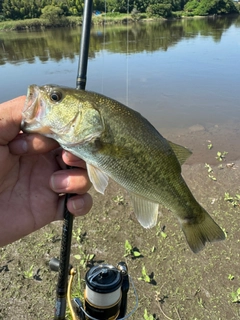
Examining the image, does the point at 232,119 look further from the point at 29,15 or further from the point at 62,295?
the point at 29,15

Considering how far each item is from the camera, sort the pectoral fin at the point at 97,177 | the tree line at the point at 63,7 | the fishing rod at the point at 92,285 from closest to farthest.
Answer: the pectoral fin at the point at 97,177, the fishing rod at the point at 92,285, the tree line at the point at 63,7

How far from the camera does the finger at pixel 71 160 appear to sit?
2.00m

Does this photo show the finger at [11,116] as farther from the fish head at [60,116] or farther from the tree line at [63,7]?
the tree line at [63,7]

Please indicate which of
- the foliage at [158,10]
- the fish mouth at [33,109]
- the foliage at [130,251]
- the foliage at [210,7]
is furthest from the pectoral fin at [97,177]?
the foliage at [210,7]

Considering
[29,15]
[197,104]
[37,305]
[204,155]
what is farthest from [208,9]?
[37,305]

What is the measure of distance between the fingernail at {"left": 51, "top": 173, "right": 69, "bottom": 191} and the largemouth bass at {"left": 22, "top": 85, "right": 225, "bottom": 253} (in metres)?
0.29

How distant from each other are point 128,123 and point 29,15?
6837cm

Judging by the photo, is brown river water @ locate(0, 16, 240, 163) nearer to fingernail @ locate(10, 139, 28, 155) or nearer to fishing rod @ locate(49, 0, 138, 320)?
fishing rod @ locate(49, 0, 138, 320)

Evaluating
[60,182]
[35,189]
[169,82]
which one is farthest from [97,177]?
[169,82]

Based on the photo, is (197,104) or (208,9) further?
(208,9)

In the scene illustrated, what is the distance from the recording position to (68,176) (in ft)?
6.89

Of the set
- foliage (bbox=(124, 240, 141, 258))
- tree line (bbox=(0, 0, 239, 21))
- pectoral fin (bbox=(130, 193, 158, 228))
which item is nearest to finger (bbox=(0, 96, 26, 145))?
pectoral fin (bbox=(130, 193, 158, 228))

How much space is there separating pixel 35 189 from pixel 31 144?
0.59 metres

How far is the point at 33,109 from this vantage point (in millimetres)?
1788
